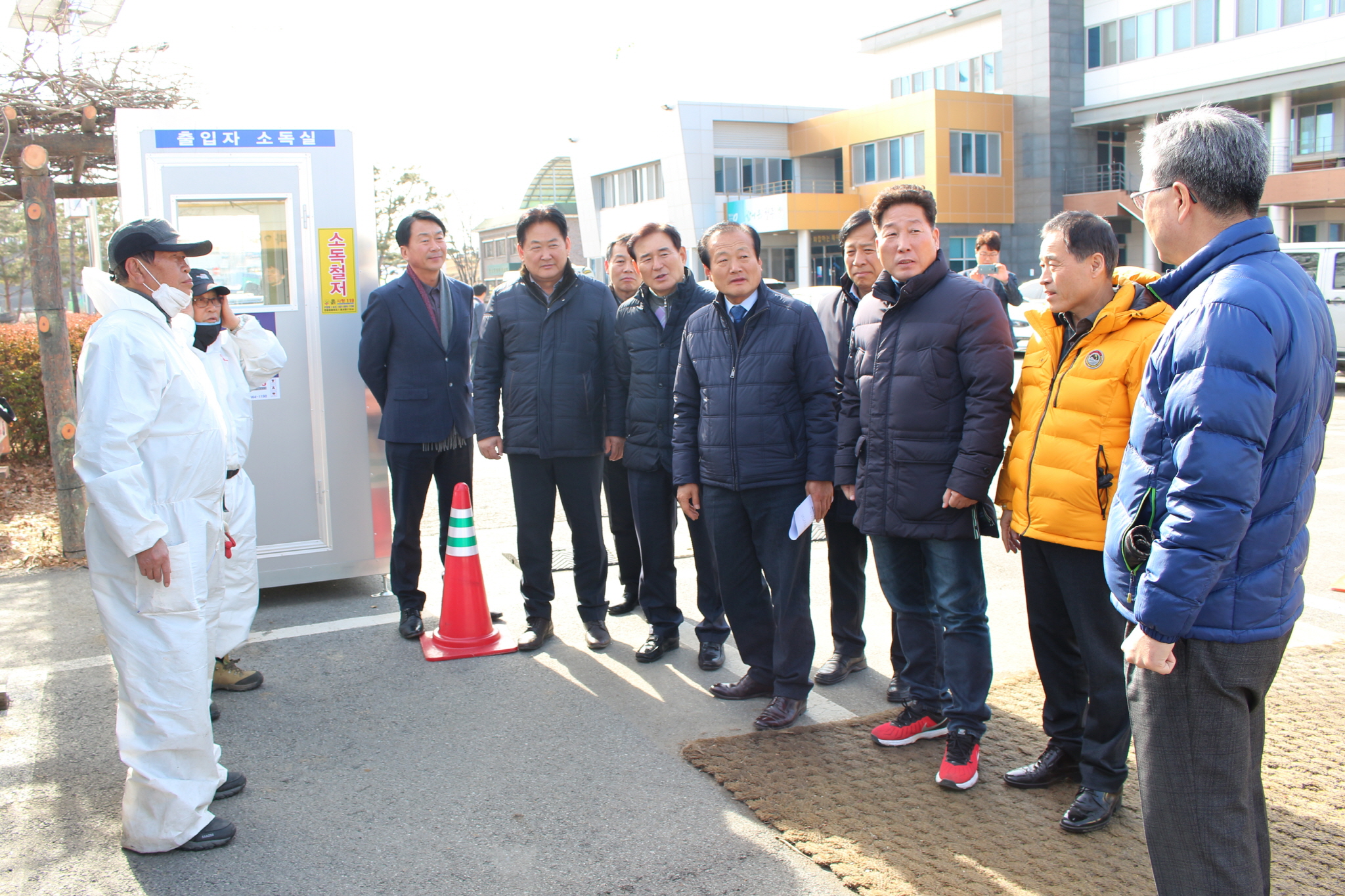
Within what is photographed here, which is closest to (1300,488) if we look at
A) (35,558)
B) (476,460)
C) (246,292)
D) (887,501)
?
(887,501)

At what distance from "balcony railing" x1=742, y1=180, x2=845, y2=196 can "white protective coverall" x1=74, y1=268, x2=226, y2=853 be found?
4322 cm

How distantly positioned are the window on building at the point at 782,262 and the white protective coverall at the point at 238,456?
133ft

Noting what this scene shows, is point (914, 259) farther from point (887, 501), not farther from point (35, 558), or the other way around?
point (35, 558)

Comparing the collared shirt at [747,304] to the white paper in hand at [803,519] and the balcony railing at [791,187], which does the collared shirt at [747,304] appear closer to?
the white paper in hand at [803,519]

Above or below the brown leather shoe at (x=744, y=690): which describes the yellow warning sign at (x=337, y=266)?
above

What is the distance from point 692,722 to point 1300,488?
2643 millimetres

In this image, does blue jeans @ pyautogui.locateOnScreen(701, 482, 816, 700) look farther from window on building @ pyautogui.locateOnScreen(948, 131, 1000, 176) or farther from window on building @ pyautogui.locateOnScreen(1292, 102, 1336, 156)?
window on building @ pyautogui.locateOnScreen(948, 131, 1000, 176)

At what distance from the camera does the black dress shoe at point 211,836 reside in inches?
128

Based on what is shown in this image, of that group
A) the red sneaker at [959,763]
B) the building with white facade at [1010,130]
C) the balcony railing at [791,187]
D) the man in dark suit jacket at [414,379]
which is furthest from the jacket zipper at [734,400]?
the balcony railing at [791,187]

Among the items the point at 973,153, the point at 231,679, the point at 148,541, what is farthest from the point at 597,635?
the point at 973,153

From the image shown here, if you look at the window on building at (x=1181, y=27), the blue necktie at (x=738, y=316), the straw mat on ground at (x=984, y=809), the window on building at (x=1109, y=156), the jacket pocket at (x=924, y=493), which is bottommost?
the straw mat on ground at (x=984, y=809)

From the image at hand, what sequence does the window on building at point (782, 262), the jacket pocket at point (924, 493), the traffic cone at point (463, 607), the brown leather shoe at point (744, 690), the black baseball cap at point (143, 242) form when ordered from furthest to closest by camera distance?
the window on building at point (782, 262), the traffic cone at point (463, 607), the brown leather shoe at point (744, 690), the jacket pocket at point (924, 493), the black baseball cap at point (143, 242)

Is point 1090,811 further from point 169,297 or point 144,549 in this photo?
point 169,297

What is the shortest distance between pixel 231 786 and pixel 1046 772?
293cm
